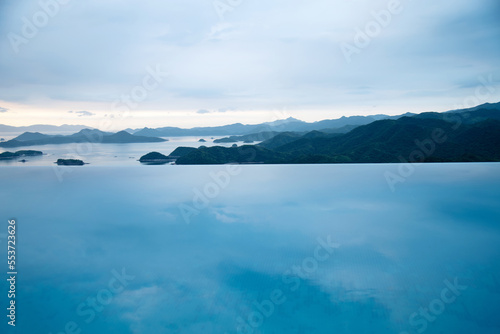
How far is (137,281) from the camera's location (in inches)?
133

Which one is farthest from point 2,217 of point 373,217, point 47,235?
point 373,217

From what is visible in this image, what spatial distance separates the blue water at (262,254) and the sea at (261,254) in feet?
0.06

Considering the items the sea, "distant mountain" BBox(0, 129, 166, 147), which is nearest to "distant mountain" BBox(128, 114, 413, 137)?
"distant mountain" BBox(0, 129, 166, 147)

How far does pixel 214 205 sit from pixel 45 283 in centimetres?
302

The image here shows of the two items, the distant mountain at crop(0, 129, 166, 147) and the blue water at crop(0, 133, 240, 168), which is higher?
the distant mountain at crop(0, 129, 166, 147)

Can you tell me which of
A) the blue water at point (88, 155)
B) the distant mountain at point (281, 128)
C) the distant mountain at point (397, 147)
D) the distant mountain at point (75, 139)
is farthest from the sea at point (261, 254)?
the distant mountain at point (281, 128)

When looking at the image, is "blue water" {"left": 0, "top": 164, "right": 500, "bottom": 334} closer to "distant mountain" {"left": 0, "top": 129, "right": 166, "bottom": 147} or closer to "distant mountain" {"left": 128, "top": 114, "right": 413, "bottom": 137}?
"distant mountain" {"left": 0, "top": 129, "right": 166, "bottom": 147}

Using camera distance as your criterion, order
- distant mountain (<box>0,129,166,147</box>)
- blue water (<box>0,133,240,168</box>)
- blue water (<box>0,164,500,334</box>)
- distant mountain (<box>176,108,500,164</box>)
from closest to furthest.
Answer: blue water (<box>0,164,500,334</box>)
blue water (<box>0,133,240,168</box>)
distant mountain (<box>176,108,500,164</box>)
distant mountain (<box>0,129,166,147</box>)

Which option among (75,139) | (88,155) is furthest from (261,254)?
(75,139)

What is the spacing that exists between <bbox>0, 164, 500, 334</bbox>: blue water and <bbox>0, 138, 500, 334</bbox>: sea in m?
0.02

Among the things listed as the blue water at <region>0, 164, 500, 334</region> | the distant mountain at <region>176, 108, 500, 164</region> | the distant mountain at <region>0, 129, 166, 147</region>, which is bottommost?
the blue water at <region>0, 164, 500, 334</region>

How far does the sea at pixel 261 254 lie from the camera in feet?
9.23

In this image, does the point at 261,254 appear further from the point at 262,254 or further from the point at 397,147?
the point at 397,147

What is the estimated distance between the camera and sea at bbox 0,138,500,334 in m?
2.81
